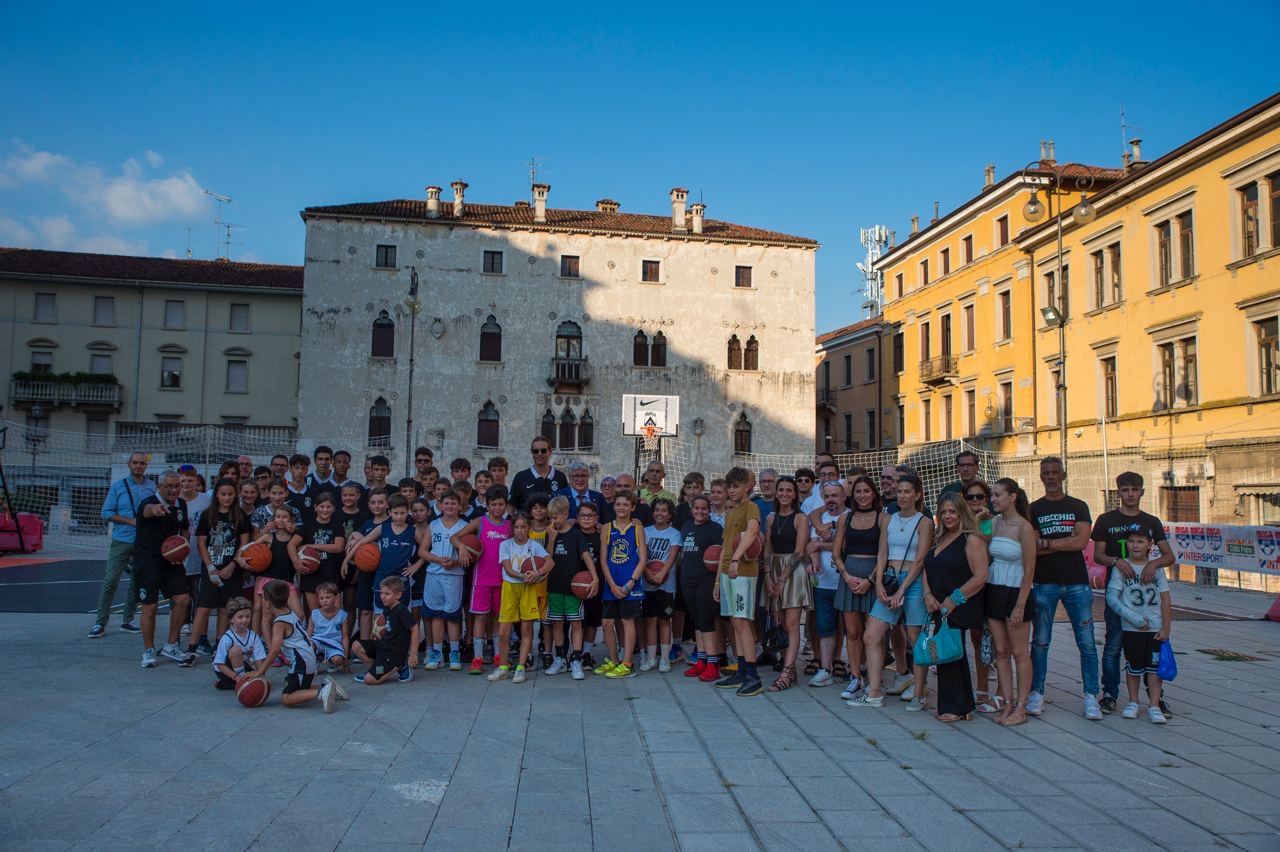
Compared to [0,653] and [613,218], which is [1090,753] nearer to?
[0,653]

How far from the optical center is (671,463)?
38906mm

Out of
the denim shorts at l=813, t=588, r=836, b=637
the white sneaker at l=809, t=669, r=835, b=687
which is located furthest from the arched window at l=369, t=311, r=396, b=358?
the white sneaker at l=809, t=669, r=835, b=687

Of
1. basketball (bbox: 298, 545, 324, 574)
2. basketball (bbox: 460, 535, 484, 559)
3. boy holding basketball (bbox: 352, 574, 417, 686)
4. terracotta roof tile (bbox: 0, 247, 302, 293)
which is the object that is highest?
terracotta roof tile (bbox: 0, 247, 302, 293)

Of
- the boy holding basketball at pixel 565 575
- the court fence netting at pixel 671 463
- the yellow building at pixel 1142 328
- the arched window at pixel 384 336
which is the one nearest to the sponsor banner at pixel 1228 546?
the court fence netting at pixel 671 463

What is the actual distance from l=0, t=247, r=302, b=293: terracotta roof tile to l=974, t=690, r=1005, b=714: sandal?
45.5m

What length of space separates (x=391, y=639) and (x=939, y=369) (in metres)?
37.0

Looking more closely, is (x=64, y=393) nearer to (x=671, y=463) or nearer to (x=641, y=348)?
(x=641, y=348)

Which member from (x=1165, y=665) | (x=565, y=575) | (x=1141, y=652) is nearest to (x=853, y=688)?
(x=1141, y=652)

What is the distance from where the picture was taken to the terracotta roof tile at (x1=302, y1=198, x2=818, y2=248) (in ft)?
131

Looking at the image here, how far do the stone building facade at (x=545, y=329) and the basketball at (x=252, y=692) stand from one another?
103ft

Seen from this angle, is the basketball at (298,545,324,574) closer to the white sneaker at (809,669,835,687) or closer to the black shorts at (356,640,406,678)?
the black shorts at (356,640,406,678)

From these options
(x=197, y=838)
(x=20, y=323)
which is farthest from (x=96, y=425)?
(x=197, y=838)

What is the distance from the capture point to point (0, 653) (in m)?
9.14

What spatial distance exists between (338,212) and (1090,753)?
127ft
